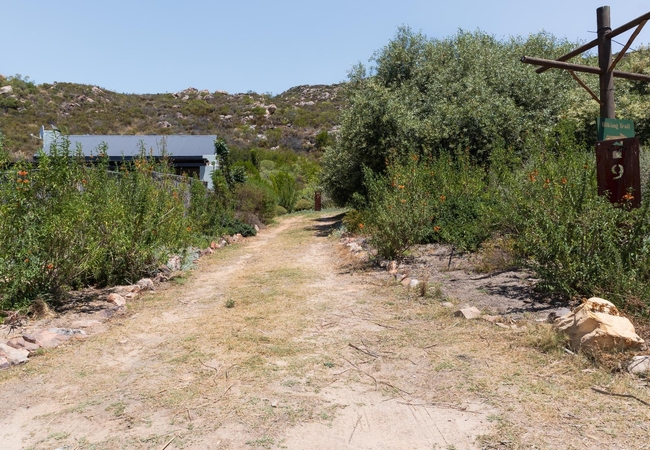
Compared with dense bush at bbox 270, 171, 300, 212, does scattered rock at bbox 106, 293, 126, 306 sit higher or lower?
lower

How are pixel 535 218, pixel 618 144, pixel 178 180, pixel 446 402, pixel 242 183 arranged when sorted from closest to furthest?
pixel 446 402
pixel 618 144
pixel 535 218
pixel 178 180
pixel 242 183

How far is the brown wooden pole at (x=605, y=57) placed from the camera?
6477 mm

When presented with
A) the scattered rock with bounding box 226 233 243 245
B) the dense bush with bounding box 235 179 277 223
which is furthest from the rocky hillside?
the scattered rock with bounding box 226 233 243 245

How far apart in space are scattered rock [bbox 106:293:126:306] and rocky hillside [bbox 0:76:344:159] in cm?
3311

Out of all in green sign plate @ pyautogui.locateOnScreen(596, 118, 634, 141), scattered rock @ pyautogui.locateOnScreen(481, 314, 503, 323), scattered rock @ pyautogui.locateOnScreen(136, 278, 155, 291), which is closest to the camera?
scattered rock @ pyautogui.locateOnScreen(481, 314, 503, 323)

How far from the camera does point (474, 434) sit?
128 inches

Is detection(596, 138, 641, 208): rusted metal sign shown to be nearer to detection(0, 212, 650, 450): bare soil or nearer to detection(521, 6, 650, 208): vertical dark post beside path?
detection(521, 6, 650, 208): vertical dark post beside path

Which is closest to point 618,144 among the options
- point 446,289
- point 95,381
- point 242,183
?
point 446,289

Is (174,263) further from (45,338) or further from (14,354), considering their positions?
(14,354)

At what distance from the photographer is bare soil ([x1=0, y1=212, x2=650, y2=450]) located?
3.27 meters

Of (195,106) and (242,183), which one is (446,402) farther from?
(195,106)

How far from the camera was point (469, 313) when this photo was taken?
576 centimetres

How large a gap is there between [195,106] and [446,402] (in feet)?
184

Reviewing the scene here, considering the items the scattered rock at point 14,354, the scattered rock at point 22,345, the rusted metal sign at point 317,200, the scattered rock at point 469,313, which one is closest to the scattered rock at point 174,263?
the scattered rock at point 22,345
